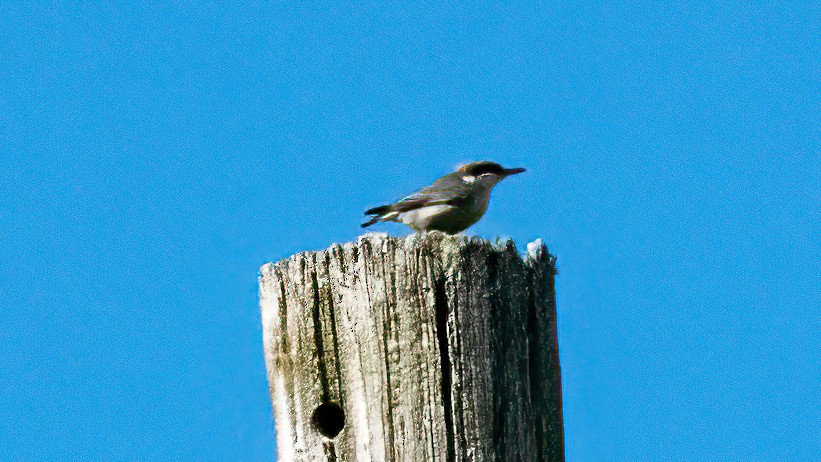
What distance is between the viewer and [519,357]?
12.6 ft

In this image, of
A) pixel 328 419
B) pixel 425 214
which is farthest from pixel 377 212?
pixel 328 419

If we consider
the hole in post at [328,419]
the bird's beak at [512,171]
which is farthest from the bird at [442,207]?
the hole in post at [328,419]

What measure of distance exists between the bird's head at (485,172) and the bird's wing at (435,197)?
434 millimetres

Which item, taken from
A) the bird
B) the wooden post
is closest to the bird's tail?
the bird

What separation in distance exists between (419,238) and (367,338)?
1.46 feet

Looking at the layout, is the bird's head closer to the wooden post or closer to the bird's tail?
the bird's tail

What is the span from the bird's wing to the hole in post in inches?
130

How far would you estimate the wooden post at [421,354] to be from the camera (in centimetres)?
373

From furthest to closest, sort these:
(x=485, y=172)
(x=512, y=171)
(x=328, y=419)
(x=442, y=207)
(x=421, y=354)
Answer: (x=512, y=171), (x=485, y=172), (x=442, y=207), (x=328, y=419), (x=421, y=354)

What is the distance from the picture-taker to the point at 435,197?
284 inches

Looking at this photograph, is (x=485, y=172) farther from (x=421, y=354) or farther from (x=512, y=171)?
(x=421, y=354)

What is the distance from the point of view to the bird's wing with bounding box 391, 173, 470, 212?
284 inches

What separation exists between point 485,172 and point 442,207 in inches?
39.1

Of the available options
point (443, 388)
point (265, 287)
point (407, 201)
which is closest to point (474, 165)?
point (407, 201)
